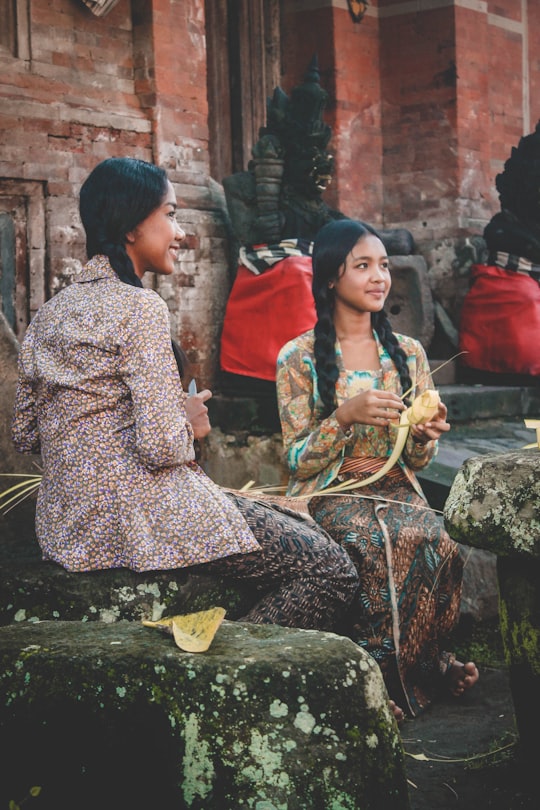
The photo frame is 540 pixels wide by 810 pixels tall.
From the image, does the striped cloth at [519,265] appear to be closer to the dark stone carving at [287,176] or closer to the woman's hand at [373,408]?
the dark stone carving at [287,176]

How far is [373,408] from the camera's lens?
354 cm

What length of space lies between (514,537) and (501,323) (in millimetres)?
5142

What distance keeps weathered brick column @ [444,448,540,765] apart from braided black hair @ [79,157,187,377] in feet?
3.78

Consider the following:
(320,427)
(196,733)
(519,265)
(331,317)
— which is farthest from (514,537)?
(519,265)

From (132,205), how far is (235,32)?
249 inches

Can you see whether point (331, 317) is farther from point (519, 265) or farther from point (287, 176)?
point (519, 265)

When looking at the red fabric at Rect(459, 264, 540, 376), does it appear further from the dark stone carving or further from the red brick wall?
the red brick wall

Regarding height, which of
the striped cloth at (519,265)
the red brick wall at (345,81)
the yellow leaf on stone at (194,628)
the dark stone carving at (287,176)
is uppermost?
the red brick wall at (345,81)

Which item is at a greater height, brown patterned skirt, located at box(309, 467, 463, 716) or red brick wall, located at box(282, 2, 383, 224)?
red brick wall, located at box(282, 2, 383, 224)

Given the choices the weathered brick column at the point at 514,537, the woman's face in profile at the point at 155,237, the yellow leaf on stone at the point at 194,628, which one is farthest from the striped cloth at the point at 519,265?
the yellow leaf on stone at the point at 194,628

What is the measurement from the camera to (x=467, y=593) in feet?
15.0

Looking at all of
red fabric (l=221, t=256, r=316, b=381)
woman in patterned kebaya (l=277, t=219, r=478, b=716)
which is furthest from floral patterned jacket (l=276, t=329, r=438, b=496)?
red fabric (l=221, t=256, r=316, b=381)

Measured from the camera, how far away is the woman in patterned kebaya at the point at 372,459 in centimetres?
361

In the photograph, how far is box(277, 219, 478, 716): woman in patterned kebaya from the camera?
3.61 meters
